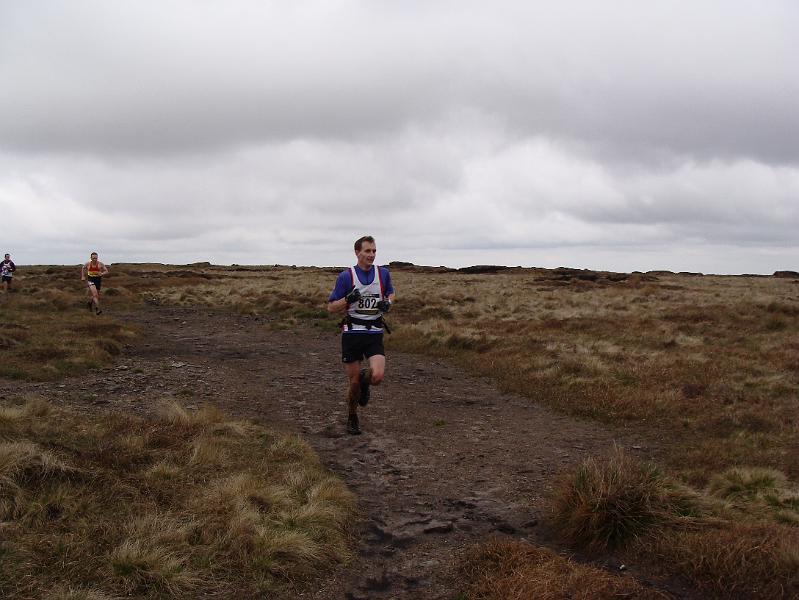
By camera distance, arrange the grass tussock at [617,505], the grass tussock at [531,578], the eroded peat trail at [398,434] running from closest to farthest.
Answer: the grass tussock at [531,578] < the grass tussock at [617,505] < the eroded peat trail at [398,434]

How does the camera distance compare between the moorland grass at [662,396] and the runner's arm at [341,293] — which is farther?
the runner's arm at [341,293]

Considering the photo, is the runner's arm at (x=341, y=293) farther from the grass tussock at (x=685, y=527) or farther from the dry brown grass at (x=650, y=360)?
the dry brown grass at (x=650, y=360)

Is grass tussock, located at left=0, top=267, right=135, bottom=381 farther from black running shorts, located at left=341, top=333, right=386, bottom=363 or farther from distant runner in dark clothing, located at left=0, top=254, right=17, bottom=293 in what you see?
distant runner in dark clothing, located at left=0, top=254, right=17, bottom=293

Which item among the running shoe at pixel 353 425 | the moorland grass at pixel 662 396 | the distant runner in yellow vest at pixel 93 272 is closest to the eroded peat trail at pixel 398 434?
the running shoe at pixel 353 425

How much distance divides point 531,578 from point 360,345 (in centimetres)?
444

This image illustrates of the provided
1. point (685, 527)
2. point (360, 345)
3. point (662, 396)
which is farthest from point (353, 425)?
point (662, 396)

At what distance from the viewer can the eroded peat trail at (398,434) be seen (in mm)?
4996

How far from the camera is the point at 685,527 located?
15.2 feet

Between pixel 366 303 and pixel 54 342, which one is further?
pixel 54 342

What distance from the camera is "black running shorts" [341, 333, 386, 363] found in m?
8.00

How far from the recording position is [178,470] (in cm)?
579

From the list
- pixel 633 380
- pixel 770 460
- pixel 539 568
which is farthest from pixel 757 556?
pixel 633 380

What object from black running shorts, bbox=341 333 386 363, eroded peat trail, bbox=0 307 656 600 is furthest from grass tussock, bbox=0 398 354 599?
black running shorts, bbox=341 333 386 363

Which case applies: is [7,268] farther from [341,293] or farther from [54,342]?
[341,293]
